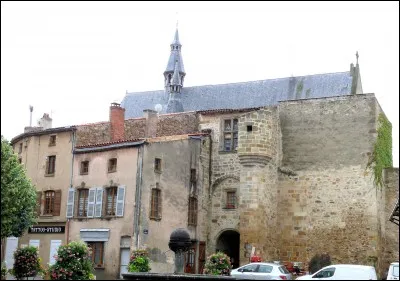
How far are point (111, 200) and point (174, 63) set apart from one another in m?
32.6

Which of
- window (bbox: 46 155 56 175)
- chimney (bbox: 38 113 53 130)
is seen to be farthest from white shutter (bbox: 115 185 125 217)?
chimney (bbox: 38 113 53 130)

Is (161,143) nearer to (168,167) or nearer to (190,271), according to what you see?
(168,167)

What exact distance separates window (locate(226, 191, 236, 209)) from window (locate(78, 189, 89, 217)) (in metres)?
7.22

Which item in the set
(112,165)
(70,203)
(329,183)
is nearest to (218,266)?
(112,165)

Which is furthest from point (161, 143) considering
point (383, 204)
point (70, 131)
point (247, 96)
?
point (247, 96)

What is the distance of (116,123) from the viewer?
36469 mm

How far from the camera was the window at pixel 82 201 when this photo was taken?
3222 centimetres

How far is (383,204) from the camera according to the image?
33.1 m

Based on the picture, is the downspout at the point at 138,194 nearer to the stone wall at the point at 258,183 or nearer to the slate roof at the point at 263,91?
the stone wall at the point at 258,183

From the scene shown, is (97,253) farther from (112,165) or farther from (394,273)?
(394,273)

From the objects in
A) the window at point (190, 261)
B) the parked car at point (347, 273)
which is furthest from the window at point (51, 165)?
the parked car at point (347, 273)

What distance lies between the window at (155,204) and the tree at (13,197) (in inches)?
213

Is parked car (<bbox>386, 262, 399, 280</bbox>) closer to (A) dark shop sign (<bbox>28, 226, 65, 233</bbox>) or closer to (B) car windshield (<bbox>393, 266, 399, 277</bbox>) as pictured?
(B) car windshield (<bbox>393, 266, 399, 277</bbox>)

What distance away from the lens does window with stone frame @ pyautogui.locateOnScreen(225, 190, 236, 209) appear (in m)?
33.9
